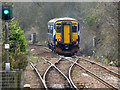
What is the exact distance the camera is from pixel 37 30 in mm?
37938

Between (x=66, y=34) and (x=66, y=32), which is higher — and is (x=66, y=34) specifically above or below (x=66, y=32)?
below

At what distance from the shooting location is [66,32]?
68.0 feet

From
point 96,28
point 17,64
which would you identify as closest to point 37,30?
point 96,28

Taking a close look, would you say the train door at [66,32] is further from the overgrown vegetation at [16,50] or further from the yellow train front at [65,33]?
the overgrown vegetation at [16,50]

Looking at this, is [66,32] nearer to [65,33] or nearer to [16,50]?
[65,33]

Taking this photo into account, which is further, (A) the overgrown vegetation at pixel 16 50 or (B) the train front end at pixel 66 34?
(B) the train front end at pixel 66 34

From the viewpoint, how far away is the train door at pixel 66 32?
20594mm

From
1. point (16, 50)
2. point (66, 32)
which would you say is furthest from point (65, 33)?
point (16, 50)

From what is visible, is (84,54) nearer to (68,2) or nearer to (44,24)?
(68,2)

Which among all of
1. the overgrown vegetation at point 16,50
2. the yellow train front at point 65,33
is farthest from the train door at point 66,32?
the overgrown vegetation at point 16,50

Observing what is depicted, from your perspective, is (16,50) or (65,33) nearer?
(16,50)

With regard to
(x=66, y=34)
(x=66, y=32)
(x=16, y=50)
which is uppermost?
(x=66, y=32)

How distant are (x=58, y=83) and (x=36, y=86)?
3.58ft

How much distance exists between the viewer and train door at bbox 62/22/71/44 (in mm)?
20594
